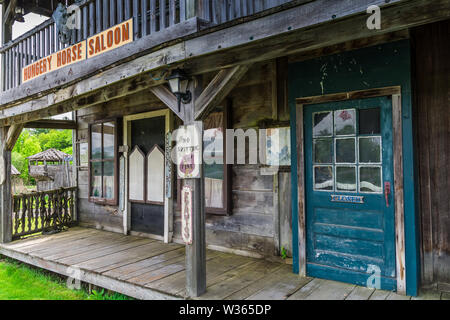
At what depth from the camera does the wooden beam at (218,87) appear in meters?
2.86

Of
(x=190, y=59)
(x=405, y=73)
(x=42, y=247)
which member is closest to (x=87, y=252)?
(x=42, y=247)

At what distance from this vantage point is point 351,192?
133 inches

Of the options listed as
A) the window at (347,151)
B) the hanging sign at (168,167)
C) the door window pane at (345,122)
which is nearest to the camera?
the window at (347,151)

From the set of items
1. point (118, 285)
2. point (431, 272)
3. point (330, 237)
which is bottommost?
point (118, 285)

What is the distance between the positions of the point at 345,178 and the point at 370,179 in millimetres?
246

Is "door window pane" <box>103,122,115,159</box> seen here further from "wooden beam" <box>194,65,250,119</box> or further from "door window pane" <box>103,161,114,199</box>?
"wooden beam" <box>194,65,250,119</box>

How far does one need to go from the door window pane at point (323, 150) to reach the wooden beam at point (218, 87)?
1208 mm

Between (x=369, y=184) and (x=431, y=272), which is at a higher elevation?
(x=369, y=184)

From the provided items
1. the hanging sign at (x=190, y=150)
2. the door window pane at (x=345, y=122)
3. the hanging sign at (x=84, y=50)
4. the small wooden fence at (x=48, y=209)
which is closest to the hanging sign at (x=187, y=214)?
the hanging sign at (x=190, y=150)

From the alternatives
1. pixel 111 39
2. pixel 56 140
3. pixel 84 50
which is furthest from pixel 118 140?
pixel 56 140

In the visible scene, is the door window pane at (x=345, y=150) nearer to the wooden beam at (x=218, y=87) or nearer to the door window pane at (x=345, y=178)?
the door window pane at (x=345, y=178)
